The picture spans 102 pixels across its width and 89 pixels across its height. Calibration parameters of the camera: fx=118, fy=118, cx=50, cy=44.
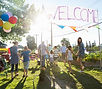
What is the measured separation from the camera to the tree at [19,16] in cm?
1645

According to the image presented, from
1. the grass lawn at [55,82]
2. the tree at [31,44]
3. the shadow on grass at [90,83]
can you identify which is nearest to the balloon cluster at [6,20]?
the grass lawn at [55,82]

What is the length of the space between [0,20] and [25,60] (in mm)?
2278

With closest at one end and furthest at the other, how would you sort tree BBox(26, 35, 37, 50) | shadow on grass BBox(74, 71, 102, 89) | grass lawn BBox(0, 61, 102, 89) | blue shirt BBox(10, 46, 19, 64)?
shadow on grass BBox(74, 71, 102, 89) < grass lawn BBox(0, 61, 102, 89) < blue shirt BBox(10, 46, 19, 64) < tree BBox(26, 35, 37, 50)

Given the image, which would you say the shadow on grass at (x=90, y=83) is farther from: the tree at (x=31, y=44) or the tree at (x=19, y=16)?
the tree at (x=31, y=44)

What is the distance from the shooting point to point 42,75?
5141mm

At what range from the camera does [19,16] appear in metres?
17.3

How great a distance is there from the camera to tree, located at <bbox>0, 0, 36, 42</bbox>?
54.0ft

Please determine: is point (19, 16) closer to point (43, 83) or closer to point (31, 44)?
point (43, 83)

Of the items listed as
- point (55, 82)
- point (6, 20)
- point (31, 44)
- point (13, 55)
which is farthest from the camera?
point (31, 44)

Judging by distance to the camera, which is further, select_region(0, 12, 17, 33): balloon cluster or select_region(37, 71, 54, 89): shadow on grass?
select_region(0, 12, 17, 33): balloon cluster

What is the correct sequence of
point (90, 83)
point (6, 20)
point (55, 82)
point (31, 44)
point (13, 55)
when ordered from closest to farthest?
point (90, 83) → point (55, 82) → point (13, 55) → point (6, 20) → point (31, 44)

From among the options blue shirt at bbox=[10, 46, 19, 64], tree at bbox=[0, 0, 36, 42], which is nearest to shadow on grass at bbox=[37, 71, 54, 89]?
blue shirt at bbox=[10, 46, 19, 64]

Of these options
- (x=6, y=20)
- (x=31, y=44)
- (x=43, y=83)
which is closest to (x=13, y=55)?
(x=6, y=20)

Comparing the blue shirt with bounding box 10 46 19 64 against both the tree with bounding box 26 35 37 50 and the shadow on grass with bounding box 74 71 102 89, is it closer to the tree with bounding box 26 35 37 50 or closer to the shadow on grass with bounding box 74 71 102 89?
the shadow on grass with bounding box 74 71 102 89
